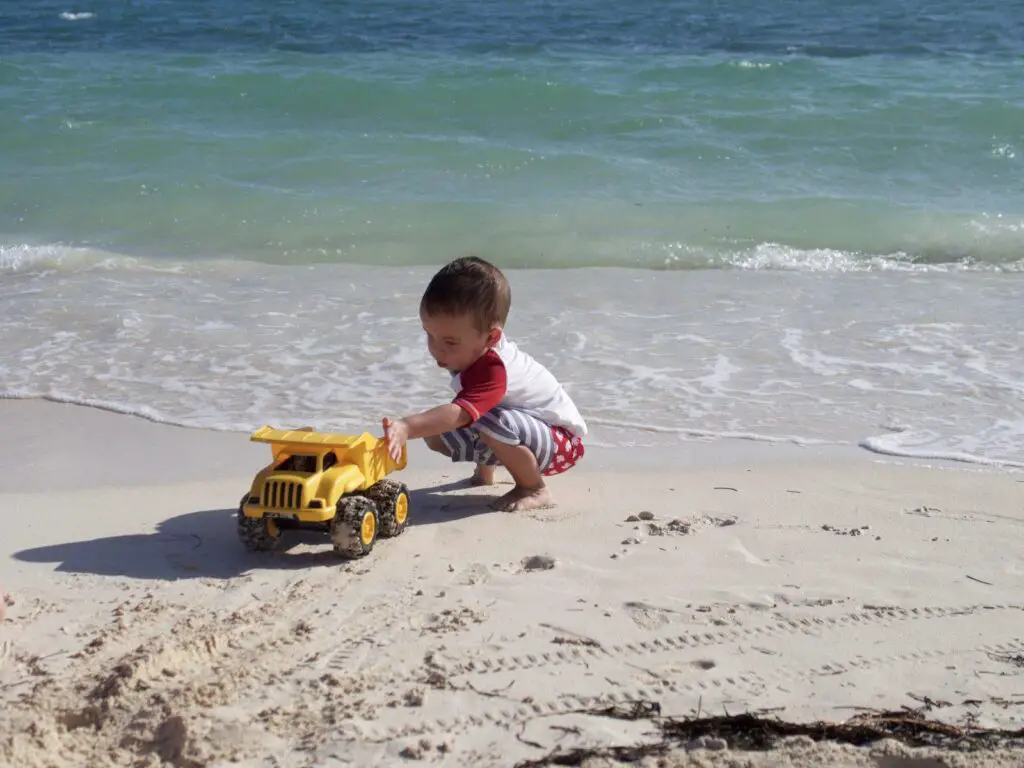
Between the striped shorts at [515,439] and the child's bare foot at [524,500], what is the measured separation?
3.7 inches

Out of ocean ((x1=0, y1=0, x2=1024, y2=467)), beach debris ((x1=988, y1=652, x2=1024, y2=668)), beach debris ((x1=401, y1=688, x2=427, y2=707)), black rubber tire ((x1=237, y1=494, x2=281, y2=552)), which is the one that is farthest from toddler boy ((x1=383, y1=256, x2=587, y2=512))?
beach debris ((x1=988, y1=652, x2=1024, y2=668))

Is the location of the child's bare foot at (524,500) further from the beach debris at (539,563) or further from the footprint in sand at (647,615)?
the footprint in sand at (647,615)

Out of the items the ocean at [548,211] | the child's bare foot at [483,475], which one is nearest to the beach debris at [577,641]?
the child's bare foot at [483,475]

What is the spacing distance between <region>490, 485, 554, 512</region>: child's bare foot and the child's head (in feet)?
1.79

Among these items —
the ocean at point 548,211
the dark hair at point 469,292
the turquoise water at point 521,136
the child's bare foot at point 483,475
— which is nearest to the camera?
the dark hair at point 469,292

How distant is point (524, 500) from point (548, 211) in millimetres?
5533

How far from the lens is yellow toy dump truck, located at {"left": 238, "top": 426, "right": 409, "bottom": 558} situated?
3.65 metres

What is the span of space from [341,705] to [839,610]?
Result: 55.3 inches

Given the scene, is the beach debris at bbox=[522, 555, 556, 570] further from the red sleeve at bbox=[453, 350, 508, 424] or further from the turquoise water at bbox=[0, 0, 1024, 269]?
the turquoise water at bbox=[0, 0, 1024, 269]

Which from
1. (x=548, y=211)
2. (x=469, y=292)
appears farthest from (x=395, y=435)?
(x=548, y=211)

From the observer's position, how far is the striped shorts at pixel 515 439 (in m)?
4.20

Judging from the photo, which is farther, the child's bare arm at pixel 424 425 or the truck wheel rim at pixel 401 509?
the truck wheel rim at pixel 401 509

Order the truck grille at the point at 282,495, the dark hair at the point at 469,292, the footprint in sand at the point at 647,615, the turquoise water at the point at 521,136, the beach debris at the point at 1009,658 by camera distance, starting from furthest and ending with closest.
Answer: the turquoise water at the point at 521,136
the dark hair at the point at 469,292
the truck grille at the point at 282,495
the footprint in sand at the point at 647,615
the beach debris at the point at 1009,658

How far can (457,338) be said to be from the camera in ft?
13.1
